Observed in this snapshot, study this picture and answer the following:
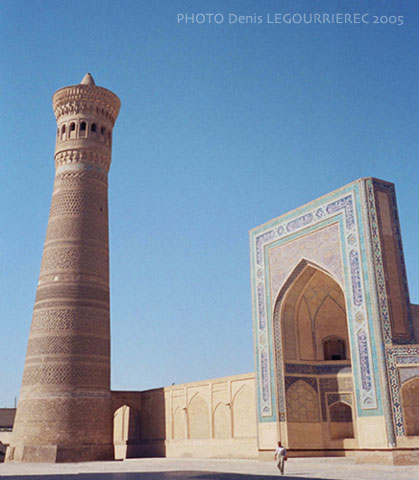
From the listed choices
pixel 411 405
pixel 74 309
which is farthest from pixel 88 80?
pixel 411 405

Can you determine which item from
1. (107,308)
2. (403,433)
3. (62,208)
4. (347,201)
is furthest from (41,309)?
(403,433)

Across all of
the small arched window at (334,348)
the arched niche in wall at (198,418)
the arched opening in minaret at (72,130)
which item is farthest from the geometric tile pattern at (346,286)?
the arched opening in minaret at (72,130)

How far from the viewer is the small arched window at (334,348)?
1351 cm

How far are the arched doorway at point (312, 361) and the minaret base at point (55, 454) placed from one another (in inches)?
237

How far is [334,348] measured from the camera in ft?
44.7

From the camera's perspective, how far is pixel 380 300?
10.4m

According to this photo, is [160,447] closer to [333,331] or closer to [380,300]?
[333,331]

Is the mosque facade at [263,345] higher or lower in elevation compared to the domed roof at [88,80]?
lower

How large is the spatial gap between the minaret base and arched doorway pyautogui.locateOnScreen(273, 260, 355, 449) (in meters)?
6.03

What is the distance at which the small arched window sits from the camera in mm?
13508

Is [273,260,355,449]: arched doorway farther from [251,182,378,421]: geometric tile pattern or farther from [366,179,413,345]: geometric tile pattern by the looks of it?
[366,179,413,345]: geometric tile pattern

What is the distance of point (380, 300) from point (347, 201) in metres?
2.28

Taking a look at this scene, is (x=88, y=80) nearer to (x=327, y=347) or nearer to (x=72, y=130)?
(x=72, y=130)

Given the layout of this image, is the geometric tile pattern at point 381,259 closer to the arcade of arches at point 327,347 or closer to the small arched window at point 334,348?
the arcade of arches at point 327,347
